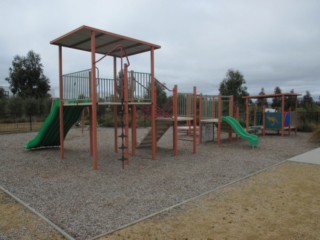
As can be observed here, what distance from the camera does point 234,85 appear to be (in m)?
26.2

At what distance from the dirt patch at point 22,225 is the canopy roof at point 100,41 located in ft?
13.6

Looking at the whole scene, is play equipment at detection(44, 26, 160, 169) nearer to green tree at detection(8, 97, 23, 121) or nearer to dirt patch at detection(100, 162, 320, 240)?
dirt patch at detection(100, 162, 320, 240)

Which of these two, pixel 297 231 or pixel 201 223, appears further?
pixel 201 223

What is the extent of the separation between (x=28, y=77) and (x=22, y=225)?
3991 cm

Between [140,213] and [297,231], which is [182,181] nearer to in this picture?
[140,213]

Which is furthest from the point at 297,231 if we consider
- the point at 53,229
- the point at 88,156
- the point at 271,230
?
the point at 88,156

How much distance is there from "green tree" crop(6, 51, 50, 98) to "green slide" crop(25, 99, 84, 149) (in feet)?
104

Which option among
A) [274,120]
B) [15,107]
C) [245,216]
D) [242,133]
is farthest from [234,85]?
[245,216]

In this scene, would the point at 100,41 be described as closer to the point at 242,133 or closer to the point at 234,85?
the point at 242,133

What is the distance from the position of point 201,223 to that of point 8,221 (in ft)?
8.39

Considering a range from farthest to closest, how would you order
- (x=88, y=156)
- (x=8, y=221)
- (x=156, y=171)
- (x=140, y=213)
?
(x=88, y=156)
(x=156, y=171)
(x=140, y=213)
(x=8, y=221)

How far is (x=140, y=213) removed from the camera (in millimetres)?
3840

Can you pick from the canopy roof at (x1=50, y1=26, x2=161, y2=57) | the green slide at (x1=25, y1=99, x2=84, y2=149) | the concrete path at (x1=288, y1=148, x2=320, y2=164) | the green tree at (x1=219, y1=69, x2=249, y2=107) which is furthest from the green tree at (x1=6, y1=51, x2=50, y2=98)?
the concrete path at (x1=288, y1=148, x2=320, y2=164)

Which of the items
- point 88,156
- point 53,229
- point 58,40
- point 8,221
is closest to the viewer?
point 53,229
